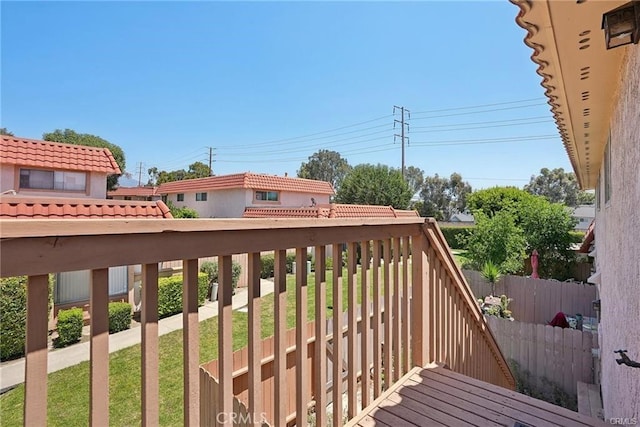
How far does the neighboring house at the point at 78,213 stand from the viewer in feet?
18.9

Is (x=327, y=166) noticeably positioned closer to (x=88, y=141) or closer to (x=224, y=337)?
(x=88, y=141)

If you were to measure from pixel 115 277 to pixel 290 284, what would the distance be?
524 centimetres

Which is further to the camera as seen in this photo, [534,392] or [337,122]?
[337,122]

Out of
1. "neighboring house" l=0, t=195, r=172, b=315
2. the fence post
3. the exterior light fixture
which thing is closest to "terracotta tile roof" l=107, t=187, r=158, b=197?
"neighboring house" l=0, t=195, r=172, b=315

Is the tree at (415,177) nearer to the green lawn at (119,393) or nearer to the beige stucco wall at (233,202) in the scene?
the beige stucco wall at (233,202)

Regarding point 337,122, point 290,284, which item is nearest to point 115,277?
point 290,284

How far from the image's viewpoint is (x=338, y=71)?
14.8 metres

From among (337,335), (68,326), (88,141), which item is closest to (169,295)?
(68,326)

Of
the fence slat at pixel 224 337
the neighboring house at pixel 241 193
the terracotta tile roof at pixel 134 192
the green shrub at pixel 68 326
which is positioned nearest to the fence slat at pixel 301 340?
the fence slat at pixel 224 337

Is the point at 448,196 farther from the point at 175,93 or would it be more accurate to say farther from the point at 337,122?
the point at 175,93

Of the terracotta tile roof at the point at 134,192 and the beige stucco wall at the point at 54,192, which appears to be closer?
the beige stucco wall at the point at 54,192

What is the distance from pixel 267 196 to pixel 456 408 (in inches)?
799

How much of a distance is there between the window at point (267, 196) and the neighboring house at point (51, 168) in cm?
968

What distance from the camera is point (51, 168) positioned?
11.0 meters
